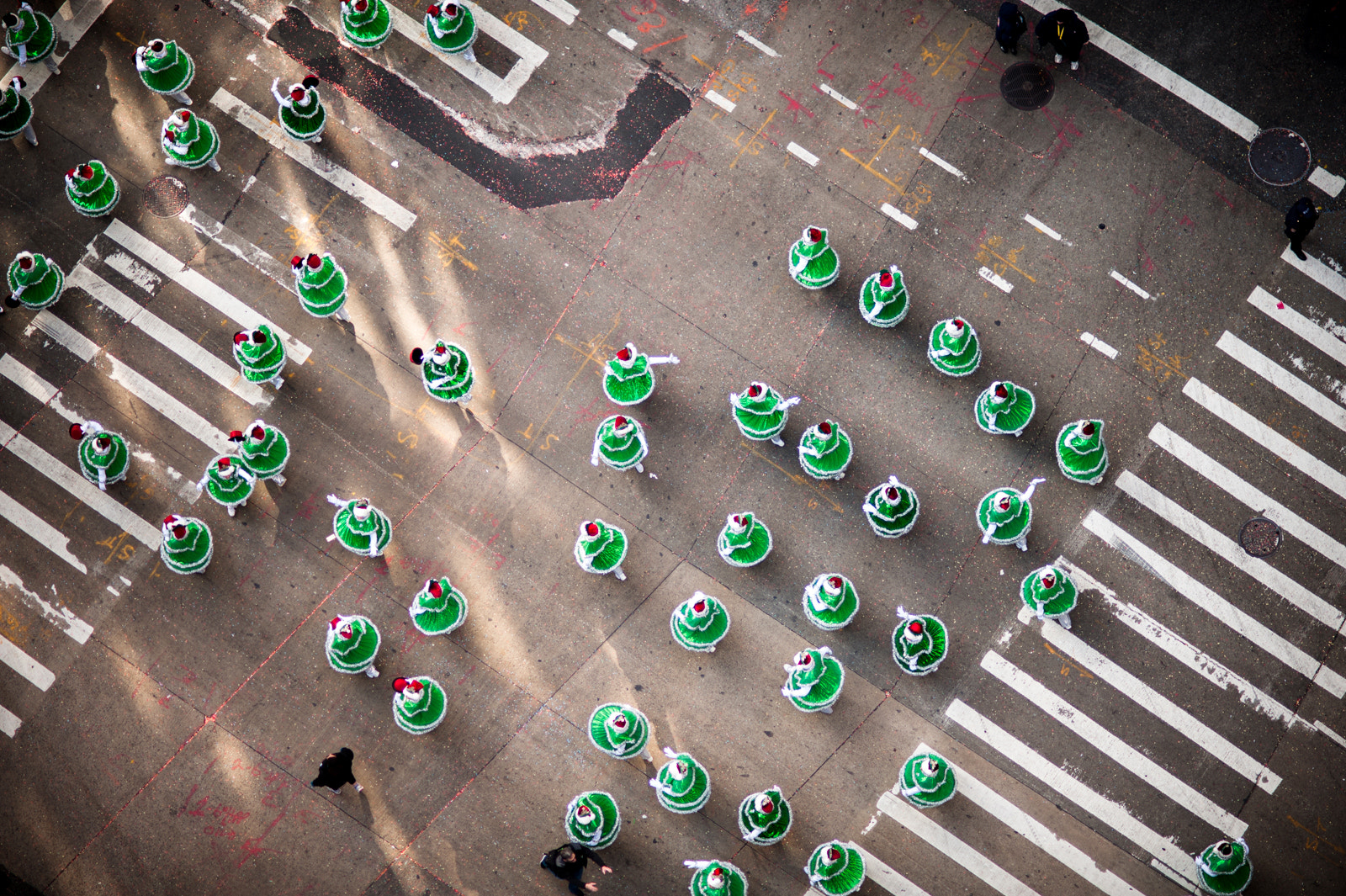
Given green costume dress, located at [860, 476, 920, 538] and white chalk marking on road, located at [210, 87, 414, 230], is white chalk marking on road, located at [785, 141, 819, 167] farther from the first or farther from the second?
white chalk marking on road, located at [210, 87, 414, 230]

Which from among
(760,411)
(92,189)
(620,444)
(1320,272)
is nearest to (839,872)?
(760,411)

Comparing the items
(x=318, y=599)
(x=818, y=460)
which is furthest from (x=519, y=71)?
(x=318, y=599)

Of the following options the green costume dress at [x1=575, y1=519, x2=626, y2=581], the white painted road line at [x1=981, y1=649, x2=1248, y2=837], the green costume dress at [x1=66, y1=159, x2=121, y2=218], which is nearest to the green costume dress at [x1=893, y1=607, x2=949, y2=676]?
the white painted road line at [x1=981, y1=649, x2=1248, y2=837]

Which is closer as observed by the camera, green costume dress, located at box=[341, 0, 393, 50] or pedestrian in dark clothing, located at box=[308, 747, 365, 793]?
pedestrian in dark clothing, located at box=[308, 747, 365, 793]

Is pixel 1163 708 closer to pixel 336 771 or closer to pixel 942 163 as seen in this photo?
pixel 942 163

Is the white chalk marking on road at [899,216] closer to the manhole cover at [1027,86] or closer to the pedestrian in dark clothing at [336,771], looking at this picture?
the manhole cover at [1027,86]

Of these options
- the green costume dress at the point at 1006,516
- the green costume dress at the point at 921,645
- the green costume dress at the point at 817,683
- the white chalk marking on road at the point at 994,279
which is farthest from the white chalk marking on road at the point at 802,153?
the green costume dress at the point at 817,683

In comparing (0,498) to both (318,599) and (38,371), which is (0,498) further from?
(318,599)
